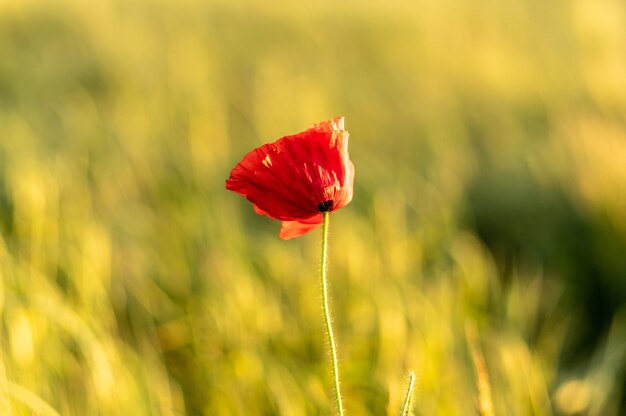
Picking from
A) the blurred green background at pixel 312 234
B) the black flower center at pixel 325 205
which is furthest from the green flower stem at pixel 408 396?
the blurred green background at pixel 312 234

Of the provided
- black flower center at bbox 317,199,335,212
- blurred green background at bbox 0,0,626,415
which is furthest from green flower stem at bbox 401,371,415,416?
blurred green background at bbox 0,0,626,415

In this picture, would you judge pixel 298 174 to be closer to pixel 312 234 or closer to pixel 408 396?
pixel 408 396

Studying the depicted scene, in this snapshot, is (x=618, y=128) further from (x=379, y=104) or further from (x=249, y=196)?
(x=249, y=196)

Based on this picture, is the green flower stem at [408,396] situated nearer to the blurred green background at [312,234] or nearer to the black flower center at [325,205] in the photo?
the black flower center at [325,205]

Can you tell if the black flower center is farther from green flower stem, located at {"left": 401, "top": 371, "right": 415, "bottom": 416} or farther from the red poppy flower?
green flower stem, located at {"left": 401, "top": 371, "right": 415, "bottom": 416}

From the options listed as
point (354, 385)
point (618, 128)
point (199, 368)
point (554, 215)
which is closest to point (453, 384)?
point (354, 385)
